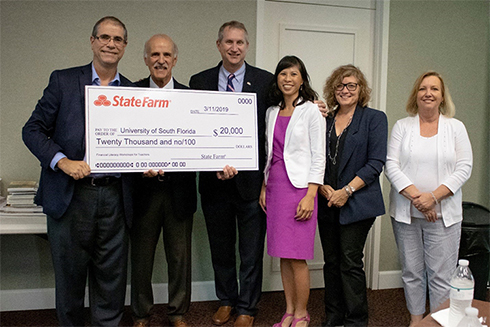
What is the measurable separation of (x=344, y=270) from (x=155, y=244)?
1.12 meters

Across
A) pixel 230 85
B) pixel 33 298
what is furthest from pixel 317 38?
pixel 33 298

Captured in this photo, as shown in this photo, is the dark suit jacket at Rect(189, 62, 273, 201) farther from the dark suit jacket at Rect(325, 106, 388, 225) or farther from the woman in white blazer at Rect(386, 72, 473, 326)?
the woman in white blazer at Rect(386, 72, 473, 326)

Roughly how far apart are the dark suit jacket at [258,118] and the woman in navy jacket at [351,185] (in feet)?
1.26

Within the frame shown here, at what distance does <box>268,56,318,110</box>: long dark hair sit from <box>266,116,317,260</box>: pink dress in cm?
11

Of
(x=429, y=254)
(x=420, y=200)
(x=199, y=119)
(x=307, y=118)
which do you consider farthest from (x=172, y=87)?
(x=429, y=254)

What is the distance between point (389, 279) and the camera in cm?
324

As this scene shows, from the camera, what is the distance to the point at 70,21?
8.85ft

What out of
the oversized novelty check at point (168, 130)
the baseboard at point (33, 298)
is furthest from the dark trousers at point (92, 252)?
the baseboard at point (33, 298)

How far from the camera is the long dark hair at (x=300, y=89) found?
2.24 m

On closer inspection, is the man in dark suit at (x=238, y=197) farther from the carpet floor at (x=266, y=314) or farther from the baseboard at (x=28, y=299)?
the baseboard at (x=28, y=299)

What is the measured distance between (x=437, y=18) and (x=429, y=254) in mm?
2035

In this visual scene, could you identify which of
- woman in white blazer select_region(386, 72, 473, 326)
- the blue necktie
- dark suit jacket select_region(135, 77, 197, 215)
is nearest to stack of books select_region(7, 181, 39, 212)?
dark suit jacket select_region(135, 77, 197, 215)

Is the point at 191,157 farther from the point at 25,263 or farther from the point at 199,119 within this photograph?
the point at 25,263

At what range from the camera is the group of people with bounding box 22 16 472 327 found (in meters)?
2.11
